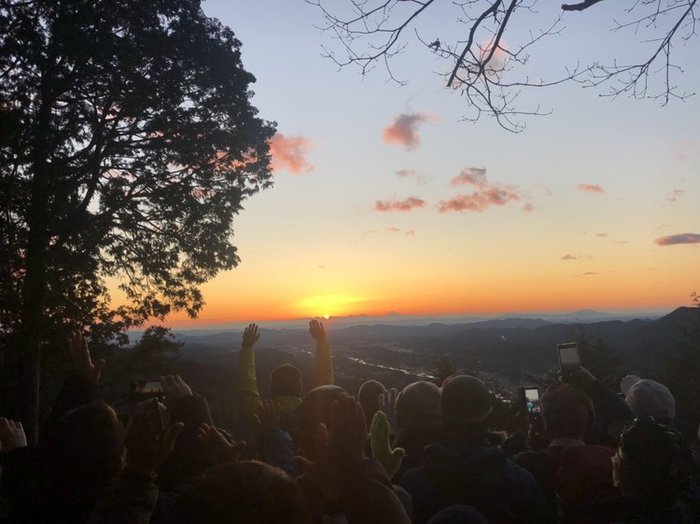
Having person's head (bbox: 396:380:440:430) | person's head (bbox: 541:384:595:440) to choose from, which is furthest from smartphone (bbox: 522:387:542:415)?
person's head (bbox: 396:380:440:430)

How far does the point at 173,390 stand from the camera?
10.6 feet

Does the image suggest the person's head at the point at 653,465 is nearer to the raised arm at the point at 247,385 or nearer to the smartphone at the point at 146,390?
the raised arm at the point at 247,385

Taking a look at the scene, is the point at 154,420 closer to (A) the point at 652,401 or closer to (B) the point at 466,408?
(B) the point at 466,408

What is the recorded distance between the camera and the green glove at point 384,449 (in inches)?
114

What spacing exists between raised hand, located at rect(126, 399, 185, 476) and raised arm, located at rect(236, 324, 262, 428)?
Result: 1.67 metres

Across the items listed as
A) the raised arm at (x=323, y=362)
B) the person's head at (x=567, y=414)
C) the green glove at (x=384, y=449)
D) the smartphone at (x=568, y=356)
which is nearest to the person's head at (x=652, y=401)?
the smartphone at (x=568, y=356)

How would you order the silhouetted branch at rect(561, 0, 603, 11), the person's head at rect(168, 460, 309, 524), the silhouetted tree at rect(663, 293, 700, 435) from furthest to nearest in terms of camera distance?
the silhouetted tree at rect(663, 293, 700, 435)
the silhouetted branch at rect(561, 0, 603, 11)
the person's head at rect(168, 460, 309, 524)

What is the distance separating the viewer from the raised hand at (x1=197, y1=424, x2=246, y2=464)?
2.32 m

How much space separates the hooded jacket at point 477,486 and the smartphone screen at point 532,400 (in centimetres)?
147

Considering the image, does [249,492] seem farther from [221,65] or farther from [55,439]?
[221,65]

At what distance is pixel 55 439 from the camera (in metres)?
2.25

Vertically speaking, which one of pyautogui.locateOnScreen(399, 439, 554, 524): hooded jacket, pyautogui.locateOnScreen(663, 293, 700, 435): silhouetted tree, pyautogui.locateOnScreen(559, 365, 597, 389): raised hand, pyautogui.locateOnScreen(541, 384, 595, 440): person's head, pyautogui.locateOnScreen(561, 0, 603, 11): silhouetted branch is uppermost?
pyautogui.locateOnScreen(561, 0, 603, 11): silhouetted branch

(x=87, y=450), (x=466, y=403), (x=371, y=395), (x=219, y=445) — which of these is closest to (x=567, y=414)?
(x=466, y=403)

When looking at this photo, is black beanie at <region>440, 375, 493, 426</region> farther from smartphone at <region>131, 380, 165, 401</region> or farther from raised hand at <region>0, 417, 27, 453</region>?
raised hand at <region>0, 417, 27, 453</region>
